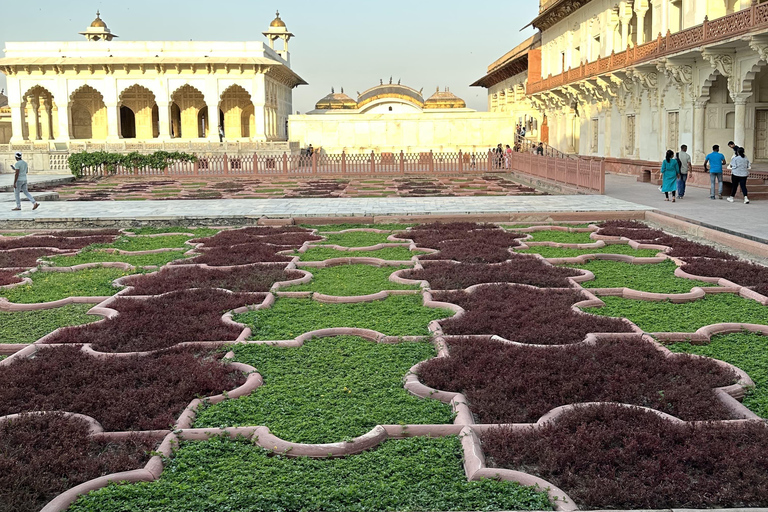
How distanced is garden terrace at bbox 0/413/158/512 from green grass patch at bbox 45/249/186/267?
14.2ft

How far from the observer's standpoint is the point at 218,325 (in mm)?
4680

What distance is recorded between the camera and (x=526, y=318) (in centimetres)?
470

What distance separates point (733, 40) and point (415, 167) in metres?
11.8

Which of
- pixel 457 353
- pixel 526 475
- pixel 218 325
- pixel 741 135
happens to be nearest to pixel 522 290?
pixel 457 353

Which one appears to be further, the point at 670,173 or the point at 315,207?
the point at 670,173

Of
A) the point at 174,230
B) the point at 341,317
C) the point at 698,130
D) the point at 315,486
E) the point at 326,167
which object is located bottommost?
the point at 315,486

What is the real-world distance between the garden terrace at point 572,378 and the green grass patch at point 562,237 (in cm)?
439

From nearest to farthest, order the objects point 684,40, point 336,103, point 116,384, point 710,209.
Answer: point 116,384 < point 710,209 < point 684,40 < point 336,103

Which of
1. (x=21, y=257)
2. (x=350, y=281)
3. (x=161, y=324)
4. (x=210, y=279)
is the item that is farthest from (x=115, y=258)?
(x=161, y=324)

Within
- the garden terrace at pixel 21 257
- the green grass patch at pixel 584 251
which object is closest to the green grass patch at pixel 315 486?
the green grass patch at pixel 584 251

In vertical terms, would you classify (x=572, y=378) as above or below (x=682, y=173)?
below

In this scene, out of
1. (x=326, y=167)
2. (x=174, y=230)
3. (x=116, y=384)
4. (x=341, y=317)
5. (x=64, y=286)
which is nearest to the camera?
(x=116, y=384)

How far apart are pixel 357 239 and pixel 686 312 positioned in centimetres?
449

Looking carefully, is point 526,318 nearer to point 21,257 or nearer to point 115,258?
point 115,258
